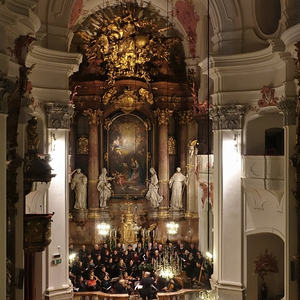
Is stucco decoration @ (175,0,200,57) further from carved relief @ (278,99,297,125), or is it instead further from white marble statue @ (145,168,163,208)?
carved relief @ (278,99,297,125)

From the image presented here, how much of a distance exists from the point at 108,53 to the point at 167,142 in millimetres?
3965

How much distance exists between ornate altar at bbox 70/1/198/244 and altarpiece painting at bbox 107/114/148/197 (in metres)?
0.04

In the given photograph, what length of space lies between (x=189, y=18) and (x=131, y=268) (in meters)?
9.31

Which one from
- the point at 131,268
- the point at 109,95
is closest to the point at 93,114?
the point at 109,95

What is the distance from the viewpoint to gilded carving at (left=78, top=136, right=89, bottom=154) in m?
19.9

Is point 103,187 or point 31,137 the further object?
point 103,187

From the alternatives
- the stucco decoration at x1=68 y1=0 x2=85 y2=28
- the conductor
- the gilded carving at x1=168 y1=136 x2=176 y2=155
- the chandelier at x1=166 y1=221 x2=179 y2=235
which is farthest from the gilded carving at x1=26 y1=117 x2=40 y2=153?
the gilded carving at x1=168 y1=136 x2=176 y2=155

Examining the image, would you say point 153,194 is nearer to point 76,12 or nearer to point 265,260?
point 265,260

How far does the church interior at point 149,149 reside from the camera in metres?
10.5

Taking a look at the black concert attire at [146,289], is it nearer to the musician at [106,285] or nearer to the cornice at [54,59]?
the musician at [106,285]

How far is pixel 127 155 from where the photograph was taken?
20375 millimetres

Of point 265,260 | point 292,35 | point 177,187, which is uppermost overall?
point 292,35

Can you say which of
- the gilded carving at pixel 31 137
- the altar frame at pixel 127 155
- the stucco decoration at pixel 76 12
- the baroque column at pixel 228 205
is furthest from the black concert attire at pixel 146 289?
the stucco decoration at pixel 76 12

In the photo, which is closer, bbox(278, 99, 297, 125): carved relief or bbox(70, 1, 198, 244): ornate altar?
bbox(278, 99, 297, 125): carved relief
